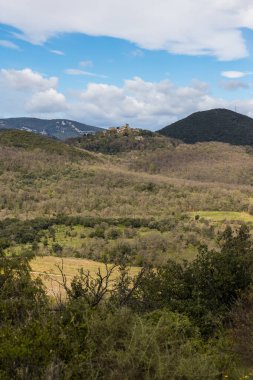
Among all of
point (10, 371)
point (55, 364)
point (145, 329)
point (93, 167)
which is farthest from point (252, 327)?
point (93, 167)

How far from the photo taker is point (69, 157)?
121 metres

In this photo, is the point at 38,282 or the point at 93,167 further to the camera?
the point at 93,167

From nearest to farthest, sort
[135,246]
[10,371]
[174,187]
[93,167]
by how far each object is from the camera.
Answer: [10,371] < [135,246] < [174,187] < [93,167]

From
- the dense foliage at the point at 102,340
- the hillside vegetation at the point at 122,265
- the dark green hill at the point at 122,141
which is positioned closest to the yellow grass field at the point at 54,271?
the hillside vegetation at the point at 122,265

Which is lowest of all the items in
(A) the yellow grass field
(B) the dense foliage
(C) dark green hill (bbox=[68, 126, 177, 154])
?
(A) the yellow grass field

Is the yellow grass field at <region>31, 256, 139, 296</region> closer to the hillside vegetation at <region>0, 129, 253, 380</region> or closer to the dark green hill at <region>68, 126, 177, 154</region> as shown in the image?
the hillside vegetation at <region>0, 129, 253, 380</region>

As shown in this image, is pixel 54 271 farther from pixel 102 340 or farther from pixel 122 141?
pixel 122 141

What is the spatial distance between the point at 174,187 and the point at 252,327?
285 feet

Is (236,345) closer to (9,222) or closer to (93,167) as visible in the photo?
(9,222)

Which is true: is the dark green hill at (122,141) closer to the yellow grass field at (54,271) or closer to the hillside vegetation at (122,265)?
the hillside vegetation at (122,265)

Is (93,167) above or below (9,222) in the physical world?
above

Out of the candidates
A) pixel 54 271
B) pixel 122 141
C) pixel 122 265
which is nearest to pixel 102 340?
pixel 122 265

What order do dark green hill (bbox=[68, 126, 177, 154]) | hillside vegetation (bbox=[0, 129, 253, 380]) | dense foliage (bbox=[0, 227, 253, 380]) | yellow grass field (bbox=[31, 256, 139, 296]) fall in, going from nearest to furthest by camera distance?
dense foliage (bbox=[0, 227, 253, 380]), hillside vegetation (bbox=[0, 129, 253, 380]), yellow grass field (bbox=[31, 256, 139, 296]), dark green hill (bbox=[68, 126, 177, 154])

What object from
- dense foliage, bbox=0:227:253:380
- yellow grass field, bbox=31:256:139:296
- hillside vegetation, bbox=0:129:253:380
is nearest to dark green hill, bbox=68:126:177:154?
hillside vegetation, bbox=0:129:253:380
